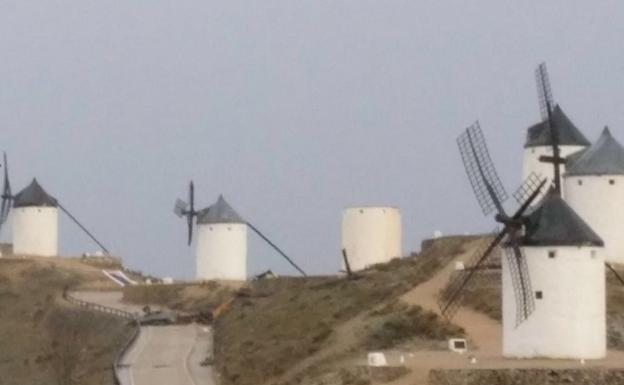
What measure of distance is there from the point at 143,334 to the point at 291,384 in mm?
20109

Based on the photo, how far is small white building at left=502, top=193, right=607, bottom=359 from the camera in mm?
43781

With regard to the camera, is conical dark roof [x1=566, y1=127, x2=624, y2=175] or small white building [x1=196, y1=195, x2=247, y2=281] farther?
small white building [x1=196, y1=195, x2=247, y2=281]

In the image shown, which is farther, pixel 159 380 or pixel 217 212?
pixel 217 212

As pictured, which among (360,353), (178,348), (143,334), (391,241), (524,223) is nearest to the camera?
(524,223)

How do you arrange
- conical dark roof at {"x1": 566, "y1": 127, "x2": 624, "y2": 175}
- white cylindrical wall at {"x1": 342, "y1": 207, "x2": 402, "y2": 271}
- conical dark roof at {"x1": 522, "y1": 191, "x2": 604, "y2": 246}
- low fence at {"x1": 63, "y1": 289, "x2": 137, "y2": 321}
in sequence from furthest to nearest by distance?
white cylindrical wall at {"x1": 342, "y1": 207, "x2": 402, "y2": 271}
low fence at {"x1": 63, "y1": 289, "x2": 137, "y2": 321}
conical dark roof at {"x1": 566, "y1": 127, "x2": 624, "y2": 175}
conical dark roof at {"x1": 522, "y1": 191, "x2": 604, "y2": 246}

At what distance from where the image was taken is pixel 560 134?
62.8m

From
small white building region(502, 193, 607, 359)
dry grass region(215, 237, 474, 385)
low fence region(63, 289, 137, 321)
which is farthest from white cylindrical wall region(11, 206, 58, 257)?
small white building region(502, 193, 607, 359)

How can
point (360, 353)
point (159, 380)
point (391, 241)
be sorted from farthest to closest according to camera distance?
point (391, 241), point (159, 380), point (360, 353)

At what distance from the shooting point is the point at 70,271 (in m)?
86.1

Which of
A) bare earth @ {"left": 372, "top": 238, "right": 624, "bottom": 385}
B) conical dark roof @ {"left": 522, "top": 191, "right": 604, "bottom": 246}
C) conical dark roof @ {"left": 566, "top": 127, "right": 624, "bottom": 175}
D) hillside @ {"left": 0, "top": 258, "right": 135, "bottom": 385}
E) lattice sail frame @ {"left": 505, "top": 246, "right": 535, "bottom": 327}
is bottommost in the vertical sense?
hillside @ {"left": 0, "top": 258, "right": 135, "bottom": 385}

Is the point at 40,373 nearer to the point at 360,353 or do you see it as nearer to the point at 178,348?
the point at 178,348

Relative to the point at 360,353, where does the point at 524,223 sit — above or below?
above

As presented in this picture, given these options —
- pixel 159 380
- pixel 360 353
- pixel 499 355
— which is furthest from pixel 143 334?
pixel 499 355

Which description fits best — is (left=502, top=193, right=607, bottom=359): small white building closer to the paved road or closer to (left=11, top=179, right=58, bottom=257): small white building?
Answer: the paved road
